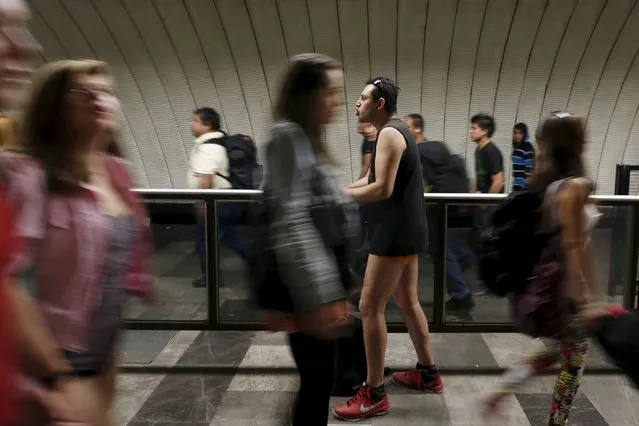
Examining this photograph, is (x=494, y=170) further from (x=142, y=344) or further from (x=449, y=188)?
(x=142, y=344)

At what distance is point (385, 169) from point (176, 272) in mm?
2378

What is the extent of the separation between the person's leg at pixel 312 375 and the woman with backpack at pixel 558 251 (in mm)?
824

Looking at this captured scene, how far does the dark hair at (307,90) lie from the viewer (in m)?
2.11

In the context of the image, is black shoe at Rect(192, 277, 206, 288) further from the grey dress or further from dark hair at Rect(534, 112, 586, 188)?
dark hair at Rect(534, 112, 586, 188)

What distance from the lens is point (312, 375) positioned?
2.20 metres

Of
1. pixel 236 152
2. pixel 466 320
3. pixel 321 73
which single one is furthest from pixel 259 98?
pixel 321 73

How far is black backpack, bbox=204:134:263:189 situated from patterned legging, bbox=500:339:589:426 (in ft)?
9.90

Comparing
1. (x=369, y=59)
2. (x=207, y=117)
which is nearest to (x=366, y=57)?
(x=369, y=59)

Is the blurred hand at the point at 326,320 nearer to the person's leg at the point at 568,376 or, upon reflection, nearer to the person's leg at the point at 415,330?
the person's leg at the point at 568,376

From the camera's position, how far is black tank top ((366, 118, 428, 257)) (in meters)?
3.11

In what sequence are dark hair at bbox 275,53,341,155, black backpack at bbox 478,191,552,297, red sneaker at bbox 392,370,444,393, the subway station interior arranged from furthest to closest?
the subway station interior < red sneaker at bbox 392,370,444,393 < black backpack at bbox 478,191,552,297 < dark hair at bbox 275,53,341,155

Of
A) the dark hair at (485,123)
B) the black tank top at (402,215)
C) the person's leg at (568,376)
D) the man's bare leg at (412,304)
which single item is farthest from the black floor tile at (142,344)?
the dark hair at (485,123)

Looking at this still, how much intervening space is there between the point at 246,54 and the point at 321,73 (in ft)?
24.7

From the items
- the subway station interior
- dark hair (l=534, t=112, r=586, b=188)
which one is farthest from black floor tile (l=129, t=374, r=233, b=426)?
the subway station interior
